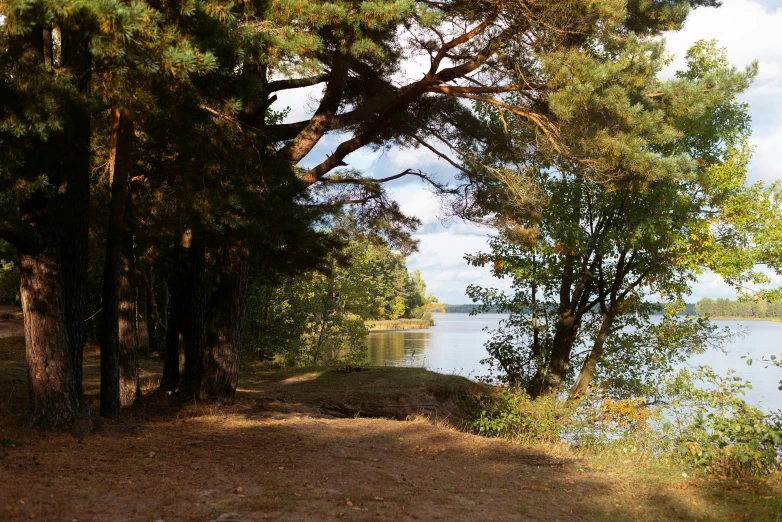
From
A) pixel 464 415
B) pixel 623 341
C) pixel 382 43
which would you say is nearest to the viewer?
pixel 382 43

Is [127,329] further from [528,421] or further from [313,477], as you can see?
[528,421]

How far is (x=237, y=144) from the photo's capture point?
26.6 feet

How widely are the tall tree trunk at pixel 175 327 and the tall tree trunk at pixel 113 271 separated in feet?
8.56

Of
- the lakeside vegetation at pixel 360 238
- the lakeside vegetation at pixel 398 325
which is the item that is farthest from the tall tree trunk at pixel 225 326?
the lakeside vegetation at pixel 398 325

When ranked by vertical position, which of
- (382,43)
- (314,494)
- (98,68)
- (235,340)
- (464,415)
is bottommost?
(464,415)

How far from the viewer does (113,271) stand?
7.98 metres

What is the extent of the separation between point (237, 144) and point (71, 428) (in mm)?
3908

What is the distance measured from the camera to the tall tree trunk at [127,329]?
9.55 meters

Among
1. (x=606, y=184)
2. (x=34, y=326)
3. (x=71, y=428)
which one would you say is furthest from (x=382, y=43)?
(x=71, y=428)

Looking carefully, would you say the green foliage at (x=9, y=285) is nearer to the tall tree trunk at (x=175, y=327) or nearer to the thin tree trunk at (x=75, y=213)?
the tall tree trunk at (x=175, y=327)

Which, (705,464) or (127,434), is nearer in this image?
(705,464)

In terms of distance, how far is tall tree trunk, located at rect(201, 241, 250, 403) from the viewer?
9.34 m

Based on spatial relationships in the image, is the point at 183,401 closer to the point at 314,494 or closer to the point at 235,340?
the point at 235,340

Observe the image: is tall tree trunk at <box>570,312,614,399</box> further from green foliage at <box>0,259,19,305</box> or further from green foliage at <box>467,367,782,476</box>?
green foliage at <box>0,259,19,305</box>
